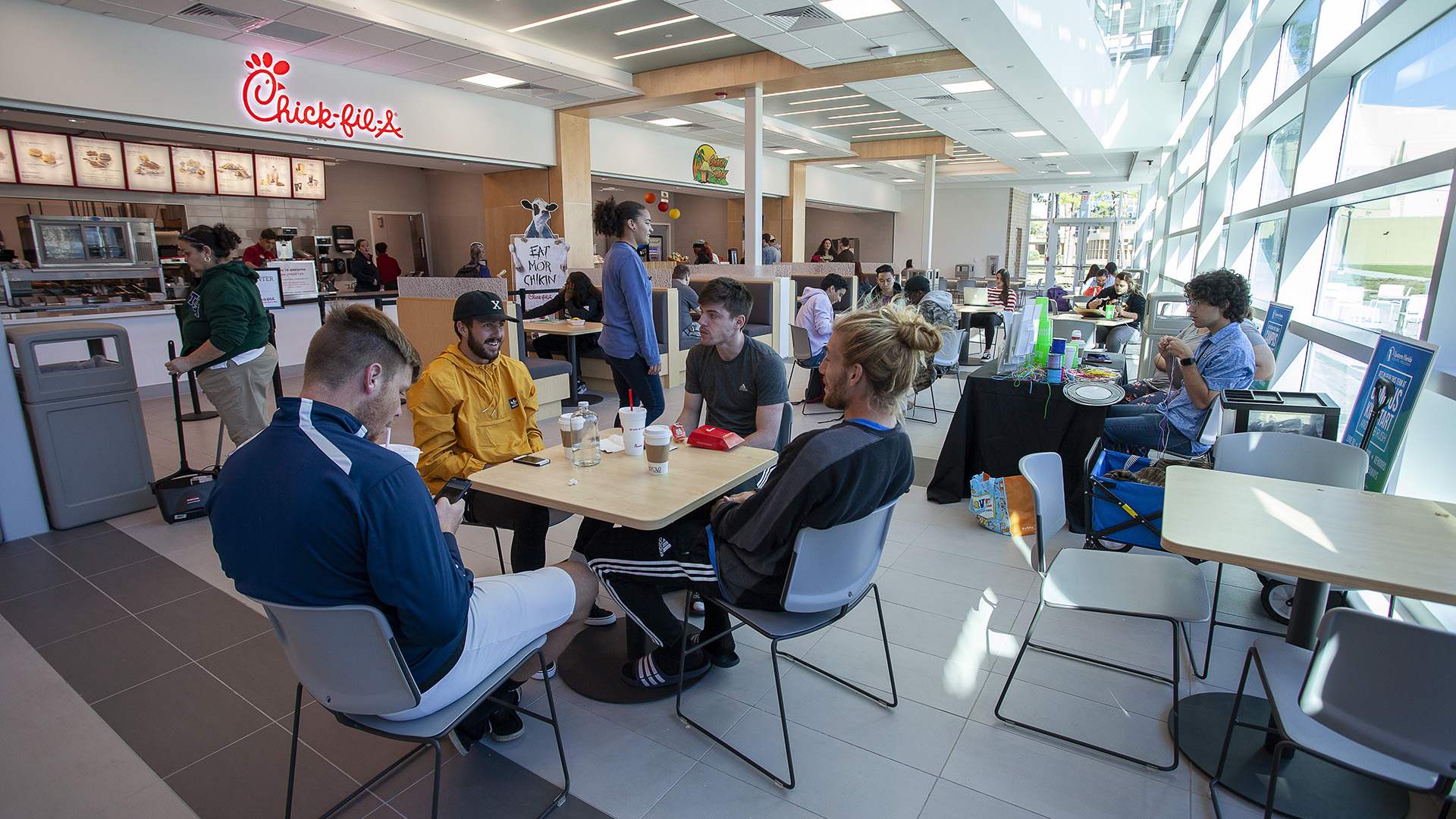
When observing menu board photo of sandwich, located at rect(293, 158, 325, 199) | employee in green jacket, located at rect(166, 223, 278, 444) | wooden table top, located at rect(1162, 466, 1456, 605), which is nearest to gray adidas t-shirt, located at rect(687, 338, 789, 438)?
wooden table top, located at rect(1162, 466, 1456, 605)

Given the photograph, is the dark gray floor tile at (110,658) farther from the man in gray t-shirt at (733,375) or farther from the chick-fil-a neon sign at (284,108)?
the chick-fil-a neon sign at (284,108)

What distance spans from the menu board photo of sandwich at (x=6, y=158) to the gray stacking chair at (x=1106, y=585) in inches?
380

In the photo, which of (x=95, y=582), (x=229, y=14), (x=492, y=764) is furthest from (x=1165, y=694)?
(x=229, y=14)

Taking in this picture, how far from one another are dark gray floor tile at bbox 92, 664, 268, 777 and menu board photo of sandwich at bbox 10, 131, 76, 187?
7.60m

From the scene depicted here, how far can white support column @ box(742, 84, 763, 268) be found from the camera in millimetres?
8623

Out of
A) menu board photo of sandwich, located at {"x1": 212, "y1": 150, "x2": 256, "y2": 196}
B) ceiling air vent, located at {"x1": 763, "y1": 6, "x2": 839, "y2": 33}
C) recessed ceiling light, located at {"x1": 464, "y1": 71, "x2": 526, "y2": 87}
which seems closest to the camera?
ceiling air vent, located at {"x1": 763, "y1": 6, "x2": 839, "y2": 33}

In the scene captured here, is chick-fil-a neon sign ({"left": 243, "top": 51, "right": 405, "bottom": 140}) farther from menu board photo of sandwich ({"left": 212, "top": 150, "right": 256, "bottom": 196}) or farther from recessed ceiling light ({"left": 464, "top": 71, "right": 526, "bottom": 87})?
menu board photo of sandwich ({"left": 212, "top": 150, "right": 256, "bottom": 196})

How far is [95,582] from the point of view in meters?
3.17

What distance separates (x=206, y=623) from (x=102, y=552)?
1226 mm

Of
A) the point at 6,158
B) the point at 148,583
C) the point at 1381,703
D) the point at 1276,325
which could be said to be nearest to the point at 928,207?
the point at 1276,325

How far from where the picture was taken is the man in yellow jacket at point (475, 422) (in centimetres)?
257

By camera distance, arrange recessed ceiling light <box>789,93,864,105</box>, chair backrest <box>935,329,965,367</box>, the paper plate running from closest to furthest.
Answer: the paper plate
chair backrest <box>935,329,965,367</box>
recessed ceiling light <box>789,93,864,105</box>

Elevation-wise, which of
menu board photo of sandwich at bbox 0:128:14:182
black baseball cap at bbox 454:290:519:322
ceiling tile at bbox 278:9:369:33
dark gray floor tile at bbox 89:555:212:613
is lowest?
dark gray floor tile at bbox 89:555:212:613

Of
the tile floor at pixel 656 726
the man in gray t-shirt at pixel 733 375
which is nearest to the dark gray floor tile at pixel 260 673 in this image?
the tile floor at pixel 656 726
